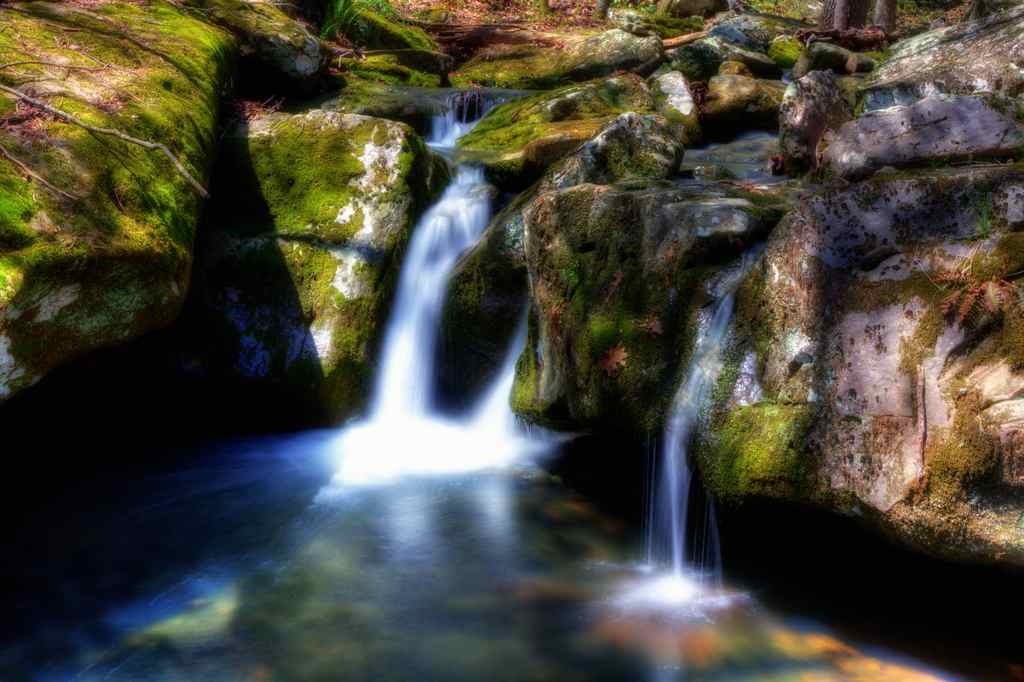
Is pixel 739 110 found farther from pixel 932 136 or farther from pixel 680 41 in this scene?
pixel 932 136

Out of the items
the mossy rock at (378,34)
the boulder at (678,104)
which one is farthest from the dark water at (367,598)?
the mossy rock at (378,34)

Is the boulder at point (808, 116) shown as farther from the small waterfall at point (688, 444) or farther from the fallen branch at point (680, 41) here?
the fallen branch at point (680, 41)

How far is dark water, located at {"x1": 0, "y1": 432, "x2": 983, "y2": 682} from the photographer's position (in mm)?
3357

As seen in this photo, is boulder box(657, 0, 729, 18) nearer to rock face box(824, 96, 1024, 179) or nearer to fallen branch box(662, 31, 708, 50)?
fallen branch box(662, 31, 708, 50)

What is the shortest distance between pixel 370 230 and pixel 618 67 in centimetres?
713

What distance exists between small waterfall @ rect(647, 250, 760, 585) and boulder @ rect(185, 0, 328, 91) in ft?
23.5

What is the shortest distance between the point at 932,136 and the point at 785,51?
1010cm

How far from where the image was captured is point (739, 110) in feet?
33.2

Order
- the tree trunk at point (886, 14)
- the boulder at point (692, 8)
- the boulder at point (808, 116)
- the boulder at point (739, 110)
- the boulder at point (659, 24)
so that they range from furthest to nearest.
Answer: the boulder at point (692, 8) < the boulder at point (659, 24) < the tree trunk at point (886, 14) < the boulder at point (739, 110) < the boulder at point (808, 116)

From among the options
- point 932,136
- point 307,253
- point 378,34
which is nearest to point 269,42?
point 307,253

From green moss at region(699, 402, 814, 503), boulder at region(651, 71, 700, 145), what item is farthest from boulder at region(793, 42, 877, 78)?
green moss at region(699, 402, 814, 503)

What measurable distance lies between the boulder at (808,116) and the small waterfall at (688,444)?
3.16 m

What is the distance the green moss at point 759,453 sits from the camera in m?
3.37

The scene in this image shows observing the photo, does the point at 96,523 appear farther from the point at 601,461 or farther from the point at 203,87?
the point at 203,87
